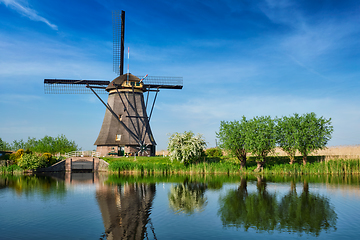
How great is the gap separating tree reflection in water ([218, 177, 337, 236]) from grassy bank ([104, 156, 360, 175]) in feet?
57.4

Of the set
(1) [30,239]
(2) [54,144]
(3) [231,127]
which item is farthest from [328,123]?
(2) [54,144]

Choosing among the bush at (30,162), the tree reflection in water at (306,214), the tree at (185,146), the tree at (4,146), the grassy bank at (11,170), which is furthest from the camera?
the tree at (4,146)

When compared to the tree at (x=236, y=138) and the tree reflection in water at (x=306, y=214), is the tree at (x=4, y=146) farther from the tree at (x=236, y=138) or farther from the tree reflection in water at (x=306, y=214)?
the tree reflection in water at (x=306, y=214)

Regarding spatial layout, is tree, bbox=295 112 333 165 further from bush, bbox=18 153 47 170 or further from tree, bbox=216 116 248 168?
bush, bbox=18 153 47 170

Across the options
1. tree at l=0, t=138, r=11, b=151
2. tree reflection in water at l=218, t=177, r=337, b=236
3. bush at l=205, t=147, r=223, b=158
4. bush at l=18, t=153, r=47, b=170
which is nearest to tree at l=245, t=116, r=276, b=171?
bush at l=205, t=147, r=223, b=158

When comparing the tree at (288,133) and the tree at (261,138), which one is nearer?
the tree at (261,138)

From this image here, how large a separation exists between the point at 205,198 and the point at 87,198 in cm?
849

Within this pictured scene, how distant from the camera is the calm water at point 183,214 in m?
12.9

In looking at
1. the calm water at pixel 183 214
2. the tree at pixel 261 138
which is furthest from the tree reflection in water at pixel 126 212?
the tree at pixel 261 138

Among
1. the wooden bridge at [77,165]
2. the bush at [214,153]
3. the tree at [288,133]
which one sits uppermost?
the tree at [288,133]

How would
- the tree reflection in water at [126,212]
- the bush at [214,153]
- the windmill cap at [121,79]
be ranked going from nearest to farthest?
the tree reflection in water at [126,212] < the bush at [214,153] < the windmill cap at [121,79]

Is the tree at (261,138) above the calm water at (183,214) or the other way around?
above

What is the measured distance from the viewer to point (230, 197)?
21.4 m

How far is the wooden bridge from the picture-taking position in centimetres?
4762
